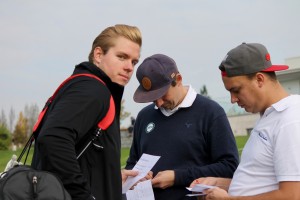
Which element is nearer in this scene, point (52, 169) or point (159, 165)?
point (52, 169)

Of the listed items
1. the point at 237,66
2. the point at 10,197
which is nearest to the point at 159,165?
the point at 237,66

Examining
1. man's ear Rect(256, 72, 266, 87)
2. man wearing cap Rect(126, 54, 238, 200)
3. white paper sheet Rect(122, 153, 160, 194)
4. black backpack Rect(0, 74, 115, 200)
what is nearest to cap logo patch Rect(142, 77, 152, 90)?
man wearing cap Rect(126, 54, 238, 200)

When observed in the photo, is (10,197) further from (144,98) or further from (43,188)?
(144,98)

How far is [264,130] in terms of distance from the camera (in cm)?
241

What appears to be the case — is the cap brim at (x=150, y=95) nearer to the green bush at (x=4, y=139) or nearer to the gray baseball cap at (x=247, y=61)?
the gray baseball cap at (x=247, y=61)

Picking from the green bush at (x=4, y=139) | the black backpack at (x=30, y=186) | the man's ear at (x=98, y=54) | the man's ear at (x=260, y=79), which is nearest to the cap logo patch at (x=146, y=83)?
the man's ear at (x=98, y=54)

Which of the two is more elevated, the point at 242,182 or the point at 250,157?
the point at 250,157

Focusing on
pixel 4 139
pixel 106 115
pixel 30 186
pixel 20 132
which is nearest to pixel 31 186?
pixel 30 186

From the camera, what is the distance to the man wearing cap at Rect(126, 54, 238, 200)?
327cm

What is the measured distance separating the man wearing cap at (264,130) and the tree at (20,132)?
57.5m

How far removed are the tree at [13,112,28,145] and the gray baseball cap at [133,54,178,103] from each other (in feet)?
185

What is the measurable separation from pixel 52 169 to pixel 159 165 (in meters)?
1.27

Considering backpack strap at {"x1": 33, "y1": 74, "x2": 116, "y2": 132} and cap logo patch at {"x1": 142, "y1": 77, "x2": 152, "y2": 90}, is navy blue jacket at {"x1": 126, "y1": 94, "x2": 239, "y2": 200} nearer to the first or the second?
cap logo patch at {"x1": 142, "y1": 77, "x2": 152, "y2": 90}

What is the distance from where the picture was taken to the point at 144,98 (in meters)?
3.39
